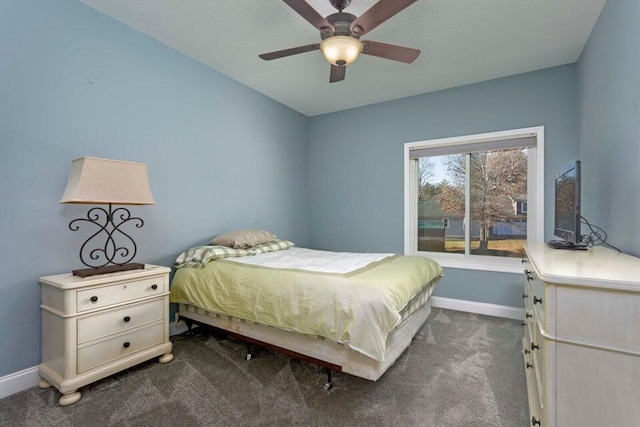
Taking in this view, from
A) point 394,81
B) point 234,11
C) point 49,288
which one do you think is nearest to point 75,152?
point 49,288

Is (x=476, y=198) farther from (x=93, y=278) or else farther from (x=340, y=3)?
(x=93, y=278)

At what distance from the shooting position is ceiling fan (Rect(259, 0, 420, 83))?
1668 millimetres

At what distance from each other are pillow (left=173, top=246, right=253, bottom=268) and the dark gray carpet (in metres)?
0.70

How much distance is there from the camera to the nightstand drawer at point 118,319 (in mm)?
1758

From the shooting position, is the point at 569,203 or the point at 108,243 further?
the point at 108,243

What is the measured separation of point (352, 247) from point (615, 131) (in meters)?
2.87

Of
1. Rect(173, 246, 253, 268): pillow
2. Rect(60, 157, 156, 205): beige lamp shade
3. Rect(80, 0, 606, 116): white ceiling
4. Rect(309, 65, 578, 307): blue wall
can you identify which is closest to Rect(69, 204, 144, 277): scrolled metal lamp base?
Rect(60, 157, 156, 205): beige lamp shade

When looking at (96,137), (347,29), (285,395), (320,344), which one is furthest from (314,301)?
(96,137)

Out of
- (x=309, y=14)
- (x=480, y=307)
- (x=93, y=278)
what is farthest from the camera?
(x=480, y=307)

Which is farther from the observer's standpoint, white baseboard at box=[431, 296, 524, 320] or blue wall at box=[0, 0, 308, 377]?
white baseboard at box=[431, 296, 524, 320]

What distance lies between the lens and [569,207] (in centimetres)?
184

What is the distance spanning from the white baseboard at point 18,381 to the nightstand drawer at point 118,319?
50 centimetres

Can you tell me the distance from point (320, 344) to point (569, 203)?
1.82 m

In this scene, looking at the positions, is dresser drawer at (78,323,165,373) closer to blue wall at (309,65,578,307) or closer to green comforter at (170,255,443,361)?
green comforter at (170,255,443,361)
